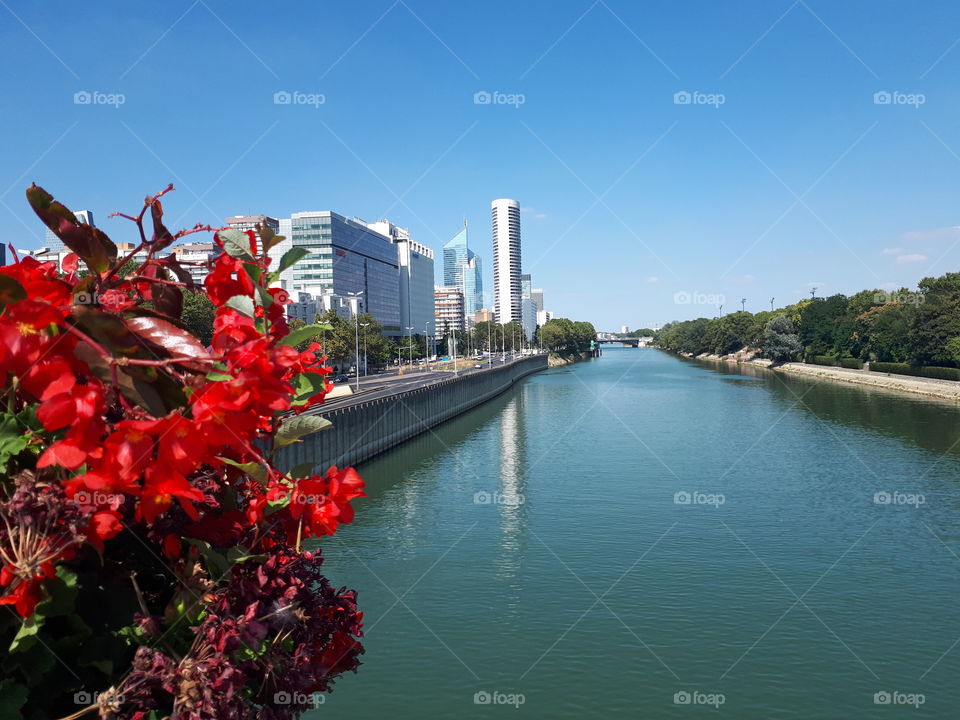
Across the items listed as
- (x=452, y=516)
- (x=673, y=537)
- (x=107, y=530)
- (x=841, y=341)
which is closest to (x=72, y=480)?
(x=107, y=530)

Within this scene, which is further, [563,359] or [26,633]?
[563,359]

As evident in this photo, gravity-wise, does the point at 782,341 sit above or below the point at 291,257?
above

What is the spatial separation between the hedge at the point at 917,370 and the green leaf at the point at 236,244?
229 feet

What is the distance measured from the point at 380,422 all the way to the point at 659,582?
23.9m

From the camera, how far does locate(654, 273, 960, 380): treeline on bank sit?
62.7 m

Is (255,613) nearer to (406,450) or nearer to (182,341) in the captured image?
(182,341)

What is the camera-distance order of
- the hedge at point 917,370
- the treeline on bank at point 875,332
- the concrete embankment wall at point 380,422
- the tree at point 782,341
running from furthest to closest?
the tree at point 782,341 < the treeline on bank at point 875,332 < the hedge at point 917,370 < the concrete embankment wall at point 380,422

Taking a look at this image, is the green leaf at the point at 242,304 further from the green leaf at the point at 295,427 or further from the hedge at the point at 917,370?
the hedge at the point at 917,370

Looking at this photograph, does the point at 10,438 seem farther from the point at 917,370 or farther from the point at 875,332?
the point at 875,332

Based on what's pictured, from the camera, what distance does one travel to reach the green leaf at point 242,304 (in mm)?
2064

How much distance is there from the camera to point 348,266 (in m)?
124

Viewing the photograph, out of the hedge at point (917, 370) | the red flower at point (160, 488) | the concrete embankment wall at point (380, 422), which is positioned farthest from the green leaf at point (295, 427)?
the hedge at point (917, 370)

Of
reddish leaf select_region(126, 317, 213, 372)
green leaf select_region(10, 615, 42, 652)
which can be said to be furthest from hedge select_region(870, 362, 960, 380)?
green leaf select_region(10, 615, 42, 652)

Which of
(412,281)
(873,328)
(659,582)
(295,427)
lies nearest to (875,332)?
(873,328)
